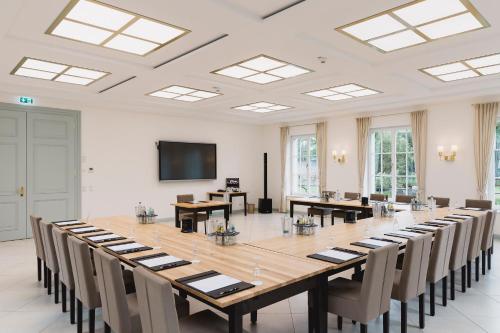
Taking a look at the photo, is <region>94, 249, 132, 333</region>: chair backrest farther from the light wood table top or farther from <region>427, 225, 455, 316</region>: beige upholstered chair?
<region>427, 225, 455, 316</region>: beige upholstered chair

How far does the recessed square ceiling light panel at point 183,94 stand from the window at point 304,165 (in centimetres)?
406

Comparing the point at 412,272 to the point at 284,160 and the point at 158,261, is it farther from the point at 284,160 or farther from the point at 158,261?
the point at 284,160

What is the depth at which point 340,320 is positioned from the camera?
3.06m

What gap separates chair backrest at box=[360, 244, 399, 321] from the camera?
7.58ft

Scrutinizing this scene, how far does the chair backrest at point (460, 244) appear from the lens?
358cm

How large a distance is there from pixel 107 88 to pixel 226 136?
4.35m

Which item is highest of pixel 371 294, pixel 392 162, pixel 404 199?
pixel 392 162

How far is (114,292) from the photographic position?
2.12 m

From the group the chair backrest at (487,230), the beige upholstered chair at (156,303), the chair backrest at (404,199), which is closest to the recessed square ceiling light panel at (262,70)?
the chair backrest at (487,230)

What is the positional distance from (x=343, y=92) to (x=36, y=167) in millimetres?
6480

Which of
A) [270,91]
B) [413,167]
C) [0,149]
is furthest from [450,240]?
[0,149]

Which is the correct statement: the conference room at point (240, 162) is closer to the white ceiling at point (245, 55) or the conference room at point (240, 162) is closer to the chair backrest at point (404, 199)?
the white ceiling at point (245, 55)

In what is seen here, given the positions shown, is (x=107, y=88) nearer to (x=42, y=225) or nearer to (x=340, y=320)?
(x=42, y=225)

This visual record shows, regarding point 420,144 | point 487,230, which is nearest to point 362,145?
point 420,144
